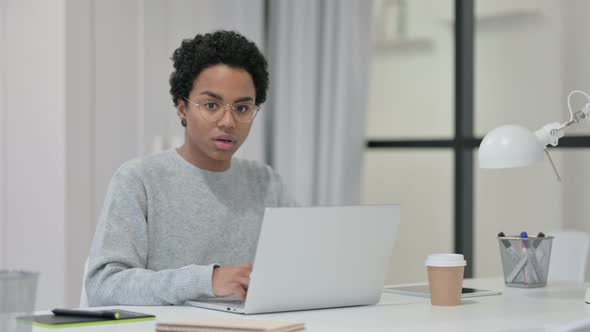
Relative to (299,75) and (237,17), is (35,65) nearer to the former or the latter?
(237,17)

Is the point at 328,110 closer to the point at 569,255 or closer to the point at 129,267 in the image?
the point at 569,255

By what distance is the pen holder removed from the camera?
94.2 inches

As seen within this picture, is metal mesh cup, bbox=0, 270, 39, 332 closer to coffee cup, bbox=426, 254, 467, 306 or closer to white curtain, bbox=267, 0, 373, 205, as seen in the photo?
coffee cup, bbox=426, 254, 467, 306

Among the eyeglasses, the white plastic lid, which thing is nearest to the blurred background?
the eyeglasses

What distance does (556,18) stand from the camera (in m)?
3.71


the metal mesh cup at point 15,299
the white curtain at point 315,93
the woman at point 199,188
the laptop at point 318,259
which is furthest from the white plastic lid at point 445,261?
the white curtain at point 315,93

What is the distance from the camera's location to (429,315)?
1.86 metres

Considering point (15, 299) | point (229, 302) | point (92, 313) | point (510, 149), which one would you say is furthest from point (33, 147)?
point (15, 299)

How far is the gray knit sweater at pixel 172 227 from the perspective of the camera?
1946 mm

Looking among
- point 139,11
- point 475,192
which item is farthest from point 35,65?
point 475,192

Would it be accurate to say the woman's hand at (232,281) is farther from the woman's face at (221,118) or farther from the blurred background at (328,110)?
the blurred background at (328,110)

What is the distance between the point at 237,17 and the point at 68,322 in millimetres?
2497

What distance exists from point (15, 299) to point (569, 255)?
2179 mm

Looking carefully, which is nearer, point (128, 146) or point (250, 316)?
point (250, 316)
